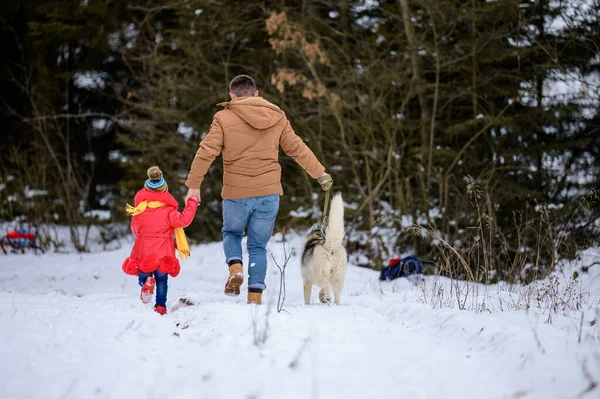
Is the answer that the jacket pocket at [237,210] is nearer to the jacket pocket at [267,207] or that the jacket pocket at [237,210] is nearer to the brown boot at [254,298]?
the jacket pocket at [267,207]

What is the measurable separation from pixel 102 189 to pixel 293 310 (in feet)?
57.2

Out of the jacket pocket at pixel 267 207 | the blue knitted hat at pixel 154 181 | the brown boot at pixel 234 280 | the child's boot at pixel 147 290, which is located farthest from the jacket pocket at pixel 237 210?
the child's boot at pixel 147 290

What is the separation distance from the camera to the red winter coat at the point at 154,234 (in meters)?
4.77

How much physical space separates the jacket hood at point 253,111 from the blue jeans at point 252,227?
69cm

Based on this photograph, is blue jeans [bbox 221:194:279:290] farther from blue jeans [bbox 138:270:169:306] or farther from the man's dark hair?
the man's dark hair

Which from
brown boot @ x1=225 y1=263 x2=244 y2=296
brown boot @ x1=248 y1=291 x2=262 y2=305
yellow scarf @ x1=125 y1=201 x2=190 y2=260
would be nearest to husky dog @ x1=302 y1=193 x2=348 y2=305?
brown boot @ x1=248 y1=291 x2=262 y2=305

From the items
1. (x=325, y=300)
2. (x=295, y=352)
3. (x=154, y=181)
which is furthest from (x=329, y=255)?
(x=295, y=352)

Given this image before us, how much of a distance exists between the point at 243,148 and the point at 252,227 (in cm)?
75

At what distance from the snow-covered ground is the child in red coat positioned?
0.59 metres

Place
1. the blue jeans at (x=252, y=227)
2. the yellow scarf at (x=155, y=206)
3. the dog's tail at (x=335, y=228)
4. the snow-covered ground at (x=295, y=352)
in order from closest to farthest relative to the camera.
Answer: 1. the snow-covered ground at (x=295, y=352)
2. the yellow scarf at (x=155, y=206)
3. the blue jeans at (x=252, y=227)
4. the dog's tail at (x=335, y=228)

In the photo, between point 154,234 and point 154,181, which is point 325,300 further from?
point 154,181

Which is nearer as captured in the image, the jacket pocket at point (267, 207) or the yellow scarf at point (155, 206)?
the yellow scarf at point (155, 206)

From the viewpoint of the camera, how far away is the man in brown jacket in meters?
4.81

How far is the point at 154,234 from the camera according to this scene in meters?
4.82
